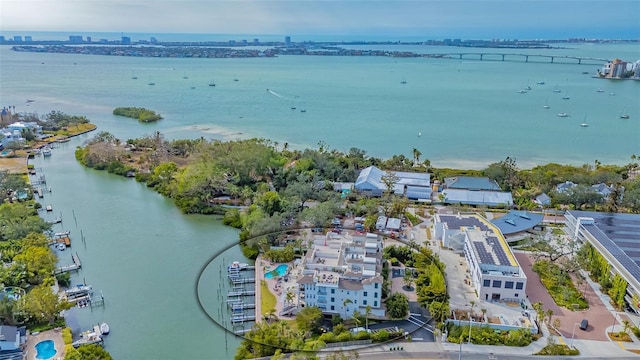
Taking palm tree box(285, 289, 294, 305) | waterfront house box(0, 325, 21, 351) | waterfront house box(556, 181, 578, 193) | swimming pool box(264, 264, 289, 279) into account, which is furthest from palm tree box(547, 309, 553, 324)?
waterfront house box(0, 325, 21, 351)

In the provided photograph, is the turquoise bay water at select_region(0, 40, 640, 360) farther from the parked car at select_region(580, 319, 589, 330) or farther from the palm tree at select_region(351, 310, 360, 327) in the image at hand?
the parked car at select_region(580, 319, 589, 330)

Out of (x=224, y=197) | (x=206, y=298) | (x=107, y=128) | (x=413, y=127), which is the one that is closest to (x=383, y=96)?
(x=413, y=127)

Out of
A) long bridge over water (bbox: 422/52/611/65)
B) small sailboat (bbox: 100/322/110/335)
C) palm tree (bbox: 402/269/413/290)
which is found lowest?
small sailboat (bbox: 100/322/110/335)

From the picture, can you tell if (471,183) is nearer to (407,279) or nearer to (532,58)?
(407,279)

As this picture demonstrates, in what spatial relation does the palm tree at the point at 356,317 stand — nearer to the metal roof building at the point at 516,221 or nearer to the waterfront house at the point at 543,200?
the metal roof building at the point at 516,221

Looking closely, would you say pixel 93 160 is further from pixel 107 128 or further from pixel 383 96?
pixel 383 96

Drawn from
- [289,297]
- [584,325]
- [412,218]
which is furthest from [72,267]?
[584,325]
